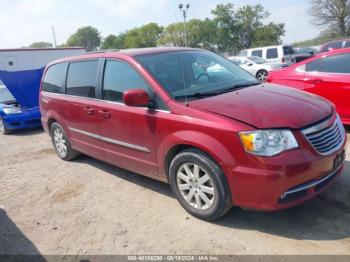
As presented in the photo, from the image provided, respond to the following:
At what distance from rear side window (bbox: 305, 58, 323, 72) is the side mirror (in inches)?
154

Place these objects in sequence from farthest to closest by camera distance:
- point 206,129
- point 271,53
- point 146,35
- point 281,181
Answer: point 146,35
point 271,53
point 206,129
point 281,181

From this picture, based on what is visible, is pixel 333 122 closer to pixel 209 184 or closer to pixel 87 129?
pixel 209 184

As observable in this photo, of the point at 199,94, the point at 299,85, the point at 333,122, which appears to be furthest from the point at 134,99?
the point at 299,85

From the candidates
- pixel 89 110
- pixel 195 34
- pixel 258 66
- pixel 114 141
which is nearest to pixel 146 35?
pixel 195 34

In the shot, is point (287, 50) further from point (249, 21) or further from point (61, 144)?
point (249, 21)

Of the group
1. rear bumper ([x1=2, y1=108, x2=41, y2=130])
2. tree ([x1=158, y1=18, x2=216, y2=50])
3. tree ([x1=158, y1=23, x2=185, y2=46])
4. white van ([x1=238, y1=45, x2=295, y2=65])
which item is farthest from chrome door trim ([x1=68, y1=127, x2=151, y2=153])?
tree ([x1=158, y1=23, x2=185, y2=46])

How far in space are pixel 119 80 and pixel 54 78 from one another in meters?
2.12

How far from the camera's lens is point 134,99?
142 inches

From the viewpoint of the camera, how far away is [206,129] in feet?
10.7

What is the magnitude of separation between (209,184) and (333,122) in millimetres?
1410

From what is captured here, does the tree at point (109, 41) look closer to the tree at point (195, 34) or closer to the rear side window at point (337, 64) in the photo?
the tree at point (195, 34)

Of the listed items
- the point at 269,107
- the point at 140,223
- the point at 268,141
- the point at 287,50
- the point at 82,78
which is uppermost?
the point at 82,78

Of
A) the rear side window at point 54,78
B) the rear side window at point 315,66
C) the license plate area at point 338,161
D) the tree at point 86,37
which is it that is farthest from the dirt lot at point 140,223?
the tree at point 86,37

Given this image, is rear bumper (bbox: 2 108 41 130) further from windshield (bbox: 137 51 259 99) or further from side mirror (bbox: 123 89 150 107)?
side mirror (bbox: 123 89 150 107)
